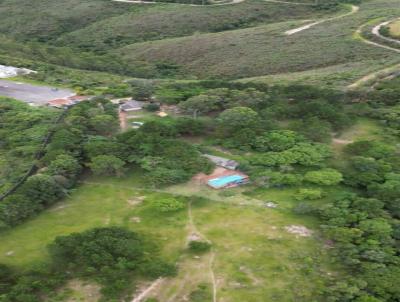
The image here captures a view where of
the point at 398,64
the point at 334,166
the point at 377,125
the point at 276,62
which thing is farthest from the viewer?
the point at 276,62

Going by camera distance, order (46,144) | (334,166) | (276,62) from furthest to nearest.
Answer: (276,62), (46,144), (334,166)

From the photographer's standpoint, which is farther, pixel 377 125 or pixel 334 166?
pixel 377 125

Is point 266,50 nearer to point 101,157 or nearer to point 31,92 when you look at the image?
point 31,92

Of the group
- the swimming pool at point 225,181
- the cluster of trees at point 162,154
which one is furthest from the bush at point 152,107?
the swimming pool at point 225,181

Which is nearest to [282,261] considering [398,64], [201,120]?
[201,120]

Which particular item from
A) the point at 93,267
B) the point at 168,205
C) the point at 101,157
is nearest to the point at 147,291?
the point at 93,267

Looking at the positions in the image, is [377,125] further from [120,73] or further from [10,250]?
[120,73]

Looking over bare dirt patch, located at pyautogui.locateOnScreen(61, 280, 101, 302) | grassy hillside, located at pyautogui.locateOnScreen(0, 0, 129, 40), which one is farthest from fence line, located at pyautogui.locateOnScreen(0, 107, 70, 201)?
grassy hillside, located at pyautogui.locateOnScreen(0, 0, 129, 40)

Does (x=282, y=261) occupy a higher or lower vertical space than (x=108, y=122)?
lower
